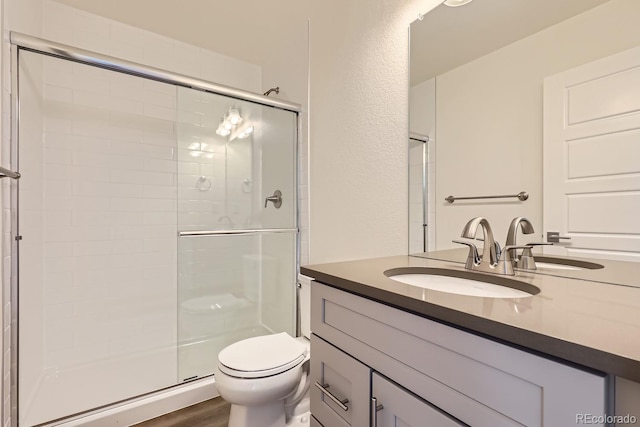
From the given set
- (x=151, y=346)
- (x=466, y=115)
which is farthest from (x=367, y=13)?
(x=151, y=346)

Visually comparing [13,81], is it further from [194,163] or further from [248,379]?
[248,379]

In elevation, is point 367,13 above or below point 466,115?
above

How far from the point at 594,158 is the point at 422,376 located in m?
0.76

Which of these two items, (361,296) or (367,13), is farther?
(367,13)

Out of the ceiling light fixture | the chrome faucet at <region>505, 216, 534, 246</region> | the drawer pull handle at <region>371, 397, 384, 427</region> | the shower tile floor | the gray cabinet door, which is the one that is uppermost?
the ceiling light fixture

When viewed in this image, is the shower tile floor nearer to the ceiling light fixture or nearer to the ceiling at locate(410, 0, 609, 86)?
the ceiling at locate(410, 0, 609, 86)

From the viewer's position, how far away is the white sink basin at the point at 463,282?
82 cm

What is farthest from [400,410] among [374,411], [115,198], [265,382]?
[115,198]

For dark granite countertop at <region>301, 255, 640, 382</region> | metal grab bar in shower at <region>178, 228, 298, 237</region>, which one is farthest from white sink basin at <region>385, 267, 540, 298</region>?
metal grab bar in shower at <region>178, 228, 298, 237</region>

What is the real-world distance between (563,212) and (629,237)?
151 millimetres

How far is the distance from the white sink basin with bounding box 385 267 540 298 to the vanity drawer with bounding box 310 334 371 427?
0.96 ft

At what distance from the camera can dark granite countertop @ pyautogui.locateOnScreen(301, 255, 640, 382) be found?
392 mm

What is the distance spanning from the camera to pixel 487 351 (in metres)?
0.50

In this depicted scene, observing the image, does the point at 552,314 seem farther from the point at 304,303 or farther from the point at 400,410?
the point at 304,303
